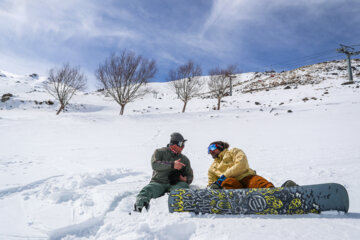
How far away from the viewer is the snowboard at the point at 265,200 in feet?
7.07

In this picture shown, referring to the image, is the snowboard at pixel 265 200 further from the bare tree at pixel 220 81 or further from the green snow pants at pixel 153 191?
the bare tree at pixel 220 81

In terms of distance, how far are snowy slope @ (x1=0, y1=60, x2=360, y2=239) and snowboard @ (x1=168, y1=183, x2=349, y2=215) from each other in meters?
0.11

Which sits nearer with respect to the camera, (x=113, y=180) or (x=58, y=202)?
(x=58, y=202)

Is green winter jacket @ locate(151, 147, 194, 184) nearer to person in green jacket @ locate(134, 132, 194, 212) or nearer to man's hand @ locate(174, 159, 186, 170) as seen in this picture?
person in green jacket @ locate(134, 132, 194, 212)

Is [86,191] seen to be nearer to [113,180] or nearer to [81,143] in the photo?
[113,180]

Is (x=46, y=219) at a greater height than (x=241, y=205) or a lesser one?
lesser

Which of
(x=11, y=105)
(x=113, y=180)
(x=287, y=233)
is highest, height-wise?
(x=11, y=105)

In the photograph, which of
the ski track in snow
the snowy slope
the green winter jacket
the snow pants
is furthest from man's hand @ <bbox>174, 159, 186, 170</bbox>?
the ski track in snow

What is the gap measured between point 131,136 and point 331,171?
8.57m

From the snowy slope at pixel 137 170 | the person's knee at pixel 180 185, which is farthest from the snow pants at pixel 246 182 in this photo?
the person's knee at pixel 180 185

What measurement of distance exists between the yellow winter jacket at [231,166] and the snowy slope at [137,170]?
2.65ft

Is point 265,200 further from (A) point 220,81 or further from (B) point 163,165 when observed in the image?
(A) point 220,81

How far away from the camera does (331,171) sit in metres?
4.02

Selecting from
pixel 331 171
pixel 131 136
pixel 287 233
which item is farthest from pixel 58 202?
pixel 131 136
